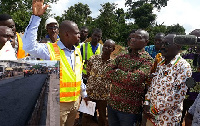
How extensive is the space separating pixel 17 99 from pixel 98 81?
221 cm

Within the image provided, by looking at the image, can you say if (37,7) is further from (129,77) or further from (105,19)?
(105,19)

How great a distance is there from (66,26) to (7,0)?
9784 millimetres

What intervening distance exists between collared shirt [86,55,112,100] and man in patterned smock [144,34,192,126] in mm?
1182

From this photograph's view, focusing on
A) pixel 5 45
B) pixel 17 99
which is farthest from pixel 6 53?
pixel 17 99

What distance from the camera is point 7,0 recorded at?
392 inches

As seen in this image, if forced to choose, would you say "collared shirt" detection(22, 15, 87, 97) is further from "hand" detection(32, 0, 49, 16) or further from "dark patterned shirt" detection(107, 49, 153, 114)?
"dark patterned shirt" detection(107, 49, 153, 114)

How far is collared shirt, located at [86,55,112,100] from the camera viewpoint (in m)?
3.22

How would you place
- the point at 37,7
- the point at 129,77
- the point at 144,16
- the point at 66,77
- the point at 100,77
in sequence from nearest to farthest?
the point at 37,7 < the point at 66,77 < the point at 129,77 < the point at 100,77 < the point at 144,16

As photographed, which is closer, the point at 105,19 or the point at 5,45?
the point at 5,45

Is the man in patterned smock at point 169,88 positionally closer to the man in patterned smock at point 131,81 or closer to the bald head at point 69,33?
the man in patterned smock at point 131,81

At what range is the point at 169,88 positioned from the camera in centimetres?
193

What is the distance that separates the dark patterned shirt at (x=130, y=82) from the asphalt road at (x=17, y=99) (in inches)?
49.1

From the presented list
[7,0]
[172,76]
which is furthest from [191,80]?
[7,0]

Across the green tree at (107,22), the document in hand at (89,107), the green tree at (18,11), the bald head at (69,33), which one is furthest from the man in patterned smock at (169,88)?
the green tree at (107,22)
